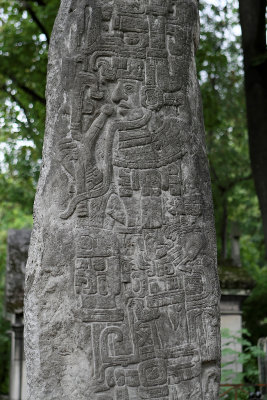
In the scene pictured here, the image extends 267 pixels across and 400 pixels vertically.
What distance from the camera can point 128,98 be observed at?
3959 mm

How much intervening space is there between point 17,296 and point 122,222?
5304 mm

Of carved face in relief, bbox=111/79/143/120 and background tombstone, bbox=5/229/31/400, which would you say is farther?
background tombstone, bbox=5/229/31/400

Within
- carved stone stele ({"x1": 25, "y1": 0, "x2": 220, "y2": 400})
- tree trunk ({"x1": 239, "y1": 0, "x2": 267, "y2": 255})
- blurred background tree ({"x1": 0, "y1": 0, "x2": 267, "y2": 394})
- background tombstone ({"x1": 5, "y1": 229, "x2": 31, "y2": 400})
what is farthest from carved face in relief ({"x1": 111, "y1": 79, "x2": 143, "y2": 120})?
background tombstone ({"x1": 5, "y1": 229, "x2": 31, "y2": 400})

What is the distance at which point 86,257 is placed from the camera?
3695 millimetres

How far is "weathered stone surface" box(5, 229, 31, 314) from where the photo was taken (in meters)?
8.72

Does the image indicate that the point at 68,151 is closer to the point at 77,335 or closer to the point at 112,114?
the point at 112,114

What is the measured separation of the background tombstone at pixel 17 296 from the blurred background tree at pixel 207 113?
106cm

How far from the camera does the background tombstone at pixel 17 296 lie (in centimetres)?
873

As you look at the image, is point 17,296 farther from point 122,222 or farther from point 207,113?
point 122,222

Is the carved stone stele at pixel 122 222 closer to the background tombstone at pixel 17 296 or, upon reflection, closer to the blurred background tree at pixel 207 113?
the blurred background tree at pixel 207 113

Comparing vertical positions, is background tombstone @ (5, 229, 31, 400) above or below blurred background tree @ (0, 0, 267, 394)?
below

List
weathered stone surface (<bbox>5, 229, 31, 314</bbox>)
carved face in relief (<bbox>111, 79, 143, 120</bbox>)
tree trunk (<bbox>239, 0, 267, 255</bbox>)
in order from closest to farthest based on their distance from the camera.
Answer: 1. carved face in relief (<bbox>111, 79, 143, 120</bbox>)
2. tree trunk (<bbox>239, 0, 267, 255</bbox>)
3. weathered stone surface (<bbox>5, 229, 31, 314</bbox>)

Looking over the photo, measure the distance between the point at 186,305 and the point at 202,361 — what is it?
1.18 feet

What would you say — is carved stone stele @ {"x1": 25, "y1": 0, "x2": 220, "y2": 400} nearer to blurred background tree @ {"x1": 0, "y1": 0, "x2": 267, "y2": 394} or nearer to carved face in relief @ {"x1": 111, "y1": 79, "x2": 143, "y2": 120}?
carved face in relief @ {"x1": 111, "y1": 79, "x2": 143, "y2": 120}
